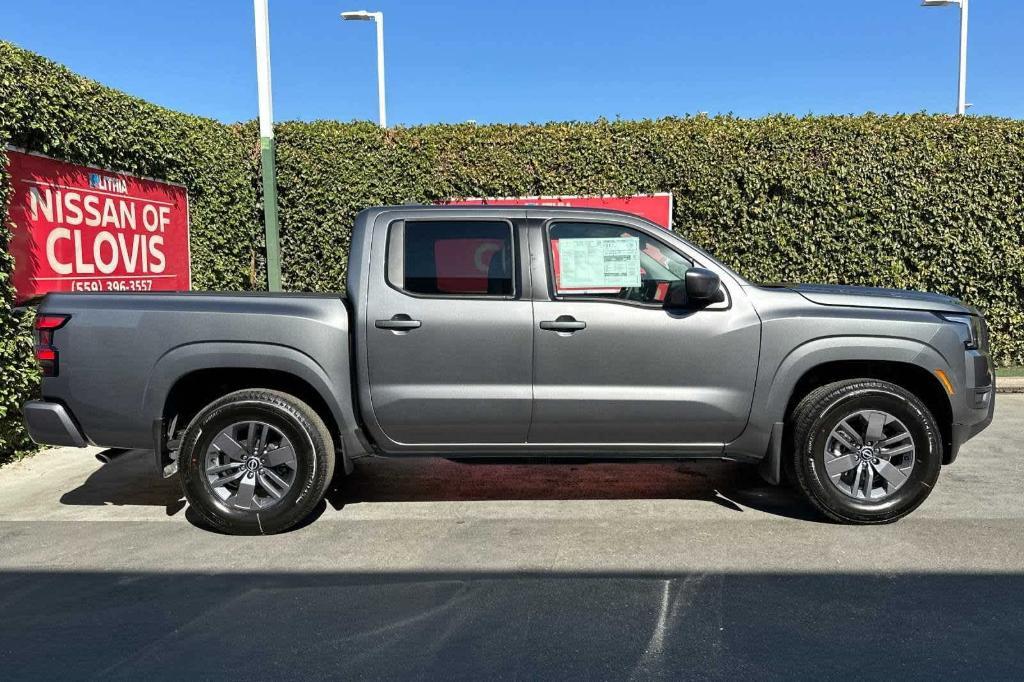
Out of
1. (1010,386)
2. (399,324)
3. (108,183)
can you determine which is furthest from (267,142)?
(1010,386)

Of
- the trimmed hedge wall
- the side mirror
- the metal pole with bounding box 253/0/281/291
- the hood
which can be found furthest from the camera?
the metal pole with bounding box 253/0/281/291

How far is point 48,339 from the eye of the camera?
4270mm

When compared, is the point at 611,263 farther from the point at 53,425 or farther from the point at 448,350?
the point at 53,425

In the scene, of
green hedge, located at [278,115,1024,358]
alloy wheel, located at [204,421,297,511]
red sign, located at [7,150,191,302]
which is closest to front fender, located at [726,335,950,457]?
alloy wheel, located at [204,421,297,511]

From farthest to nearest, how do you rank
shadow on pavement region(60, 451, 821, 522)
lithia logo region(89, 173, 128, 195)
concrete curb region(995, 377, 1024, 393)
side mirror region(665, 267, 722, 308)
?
1. concrete curb region(995, 377, 1024, 393)
2. lithia logo region(89, 173, 128, 195)
3. shadow on pavement region(60, 451, 821, 522)
4. side mirror region(665, 267, 722, 308)

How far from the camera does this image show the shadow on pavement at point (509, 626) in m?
2.79

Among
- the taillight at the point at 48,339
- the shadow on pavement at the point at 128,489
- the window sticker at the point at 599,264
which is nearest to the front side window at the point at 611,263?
the window sticker at the point at 599,264

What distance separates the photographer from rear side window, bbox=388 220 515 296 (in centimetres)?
438

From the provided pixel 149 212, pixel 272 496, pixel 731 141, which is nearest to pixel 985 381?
pixel 272 496

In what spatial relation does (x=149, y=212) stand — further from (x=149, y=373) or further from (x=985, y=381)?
(x=985, y=381)

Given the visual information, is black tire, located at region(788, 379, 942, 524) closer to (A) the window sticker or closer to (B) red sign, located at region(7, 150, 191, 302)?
(A) the window sticker

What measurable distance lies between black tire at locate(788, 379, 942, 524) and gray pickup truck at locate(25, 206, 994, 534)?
11 millimetres

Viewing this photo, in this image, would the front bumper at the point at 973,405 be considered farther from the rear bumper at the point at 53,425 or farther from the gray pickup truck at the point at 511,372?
the rear bumper at the point at 53,425

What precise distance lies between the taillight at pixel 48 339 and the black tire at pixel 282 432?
85cm
